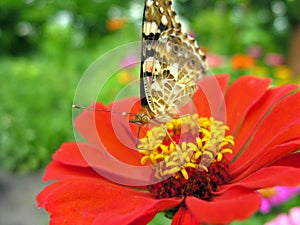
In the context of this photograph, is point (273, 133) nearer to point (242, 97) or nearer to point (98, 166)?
point (242, 97)

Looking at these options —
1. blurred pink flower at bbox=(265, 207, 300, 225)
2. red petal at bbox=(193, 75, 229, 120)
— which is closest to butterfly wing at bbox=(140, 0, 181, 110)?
red petal at bbox=(193, 75, 229, 120)

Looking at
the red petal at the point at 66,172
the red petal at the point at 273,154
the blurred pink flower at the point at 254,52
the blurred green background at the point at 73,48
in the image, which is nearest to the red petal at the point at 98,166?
the red petal at the point at 66,172

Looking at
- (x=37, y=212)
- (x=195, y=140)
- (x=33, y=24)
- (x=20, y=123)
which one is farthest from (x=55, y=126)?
(x=33, y=24)

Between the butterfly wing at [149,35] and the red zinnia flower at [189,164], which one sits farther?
the butterfly wing at [149,35]

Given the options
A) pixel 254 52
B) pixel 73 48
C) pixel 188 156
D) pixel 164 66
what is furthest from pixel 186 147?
pixel 73 48

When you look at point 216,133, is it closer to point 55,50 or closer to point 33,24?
point 55,50

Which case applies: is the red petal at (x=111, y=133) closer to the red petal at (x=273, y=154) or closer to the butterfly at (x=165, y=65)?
the butterfly at (x=165, y=65)
